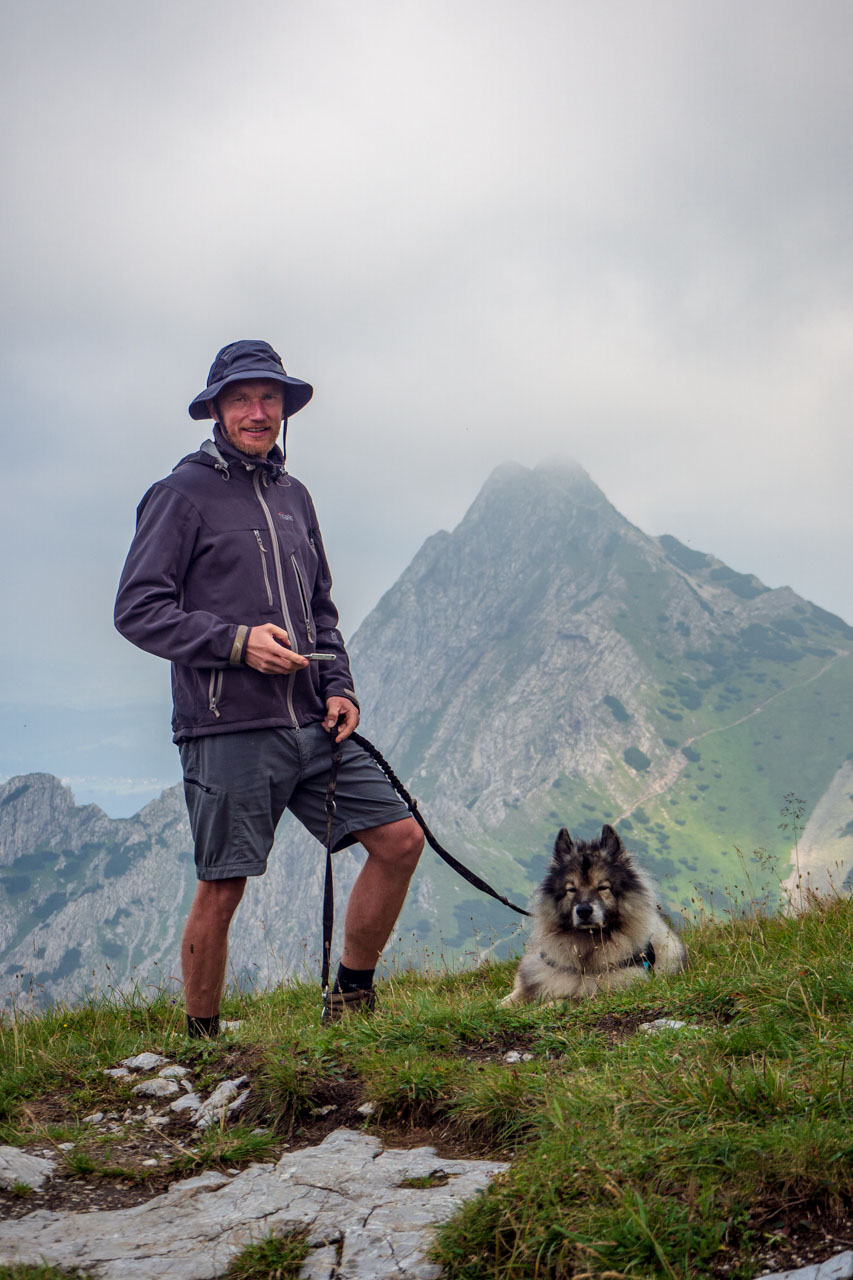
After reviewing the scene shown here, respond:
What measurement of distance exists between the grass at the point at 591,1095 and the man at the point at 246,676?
667 mm

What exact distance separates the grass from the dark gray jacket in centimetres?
200

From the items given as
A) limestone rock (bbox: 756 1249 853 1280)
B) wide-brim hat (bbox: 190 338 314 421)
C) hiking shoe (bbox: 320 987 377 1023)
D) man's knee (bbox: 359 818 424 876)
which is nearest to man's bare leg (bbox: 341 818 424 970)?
man's knee (bbox: 359 818 424 876)

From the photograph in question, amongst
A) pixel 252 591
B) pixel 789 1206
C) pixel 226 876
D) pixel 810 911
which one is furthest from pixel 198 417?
pixel 810 911

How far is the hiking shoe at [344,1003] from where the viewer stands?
19.4ft

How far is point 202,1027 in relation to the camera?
5.82m

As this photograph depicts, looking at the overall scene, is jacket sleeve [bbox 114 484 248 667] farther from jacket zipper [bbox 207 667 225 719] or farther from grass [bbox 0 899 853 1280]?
grass [bbox 0 899 853 1280]

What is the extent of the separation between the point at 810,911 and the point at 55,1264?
6253 millimetres

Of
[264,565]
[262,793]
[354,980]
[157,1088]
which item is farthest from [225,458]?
[157,1088]

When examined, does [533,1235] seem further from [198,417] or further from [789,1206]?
[198,417]

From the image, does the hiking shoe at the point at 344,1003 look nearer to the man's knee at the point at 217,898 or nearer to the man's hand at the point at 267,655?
the man's knee at the point at 217,898

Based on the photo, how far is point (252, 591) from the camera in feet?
19.5

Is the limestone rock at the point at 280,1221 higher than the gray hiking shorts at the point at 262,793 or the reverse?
the reverse

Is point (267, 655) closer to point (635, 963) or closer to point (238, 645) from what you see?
point (238, 645)

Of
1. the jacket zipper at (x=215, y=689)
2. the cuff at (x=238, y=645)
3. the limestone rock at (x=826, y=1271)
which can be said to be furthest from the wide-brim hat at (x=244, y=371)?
the limestone rock at (x=826, y=1271)
